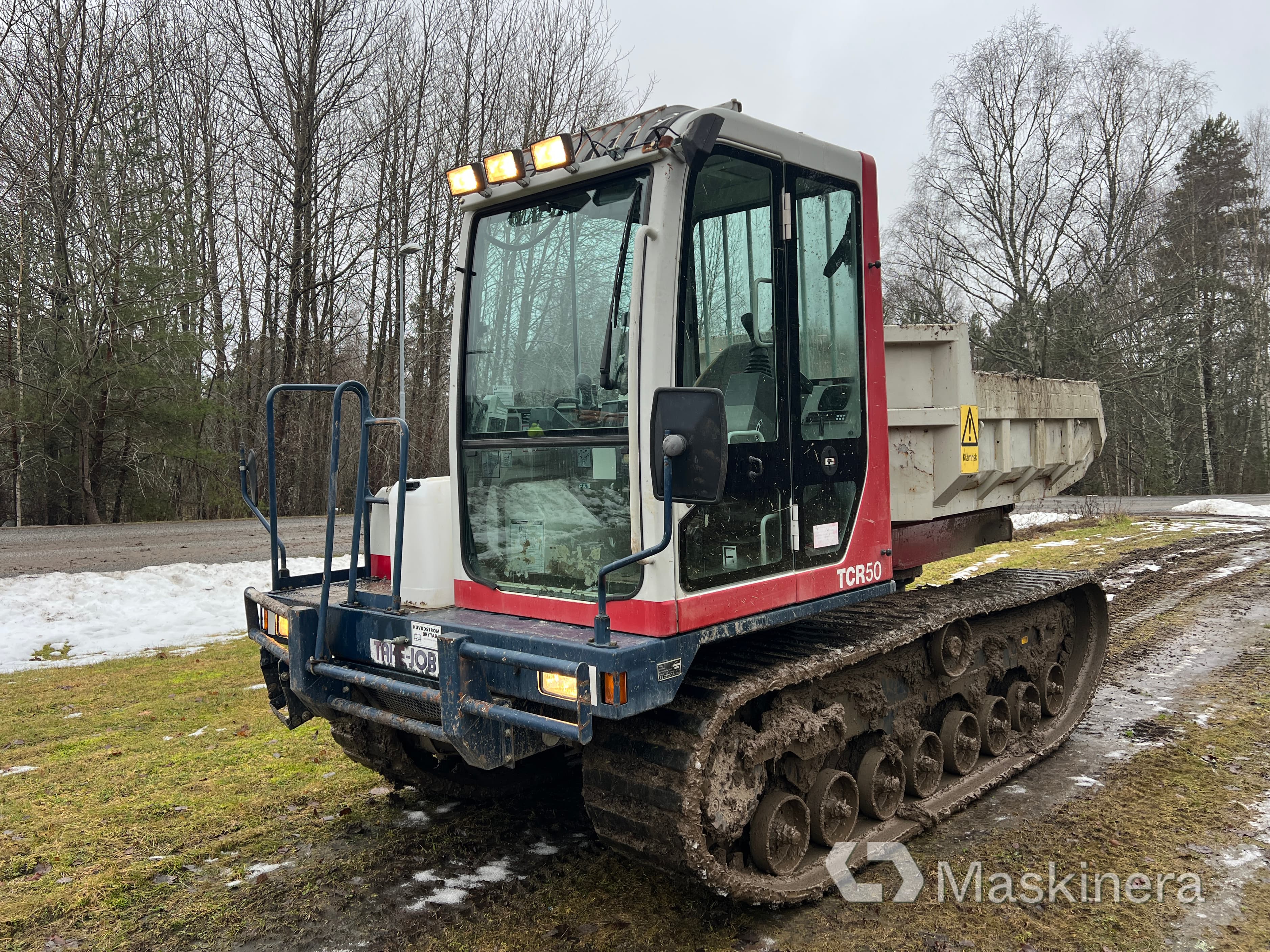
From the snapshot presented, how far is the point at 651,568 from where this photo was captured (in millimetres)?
3074

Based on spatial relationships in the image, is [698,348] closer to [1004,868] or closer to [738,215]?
[738,215]

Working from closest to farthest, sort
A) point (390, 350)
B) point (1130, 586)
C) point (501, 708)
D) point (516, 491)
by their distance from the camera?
1. point (501, 708)
2. point (516, 491)
3. point (1130, 586)
4. point (390, 350)

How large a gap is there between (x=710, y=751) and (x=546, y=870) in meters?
1.19

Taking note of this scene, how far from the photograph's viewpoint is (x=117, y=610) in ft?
30.2

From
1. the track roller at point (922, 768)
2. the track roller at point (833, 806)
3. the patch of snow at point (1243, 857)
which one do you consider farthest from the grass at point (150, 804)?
the patch of snow at point (1243, 857)

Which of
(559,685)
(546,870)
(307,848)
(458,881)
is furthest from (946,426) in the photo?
(307,848)

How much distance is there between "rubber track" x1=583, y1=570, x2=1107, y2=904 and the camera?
3.06 m

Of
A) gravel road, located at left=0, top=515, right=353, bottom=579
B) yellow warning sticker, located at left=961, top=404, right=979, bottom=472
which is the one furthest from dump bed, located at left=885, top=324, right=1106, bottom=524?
gravel road, located at left=0, top=515, right=353, bottom=579

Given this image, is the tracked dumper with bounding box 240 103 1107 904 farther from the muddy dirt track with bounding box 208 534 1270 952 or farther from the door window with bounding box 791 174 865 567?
the muddy dirt track with bounding box 208 534 1270 952

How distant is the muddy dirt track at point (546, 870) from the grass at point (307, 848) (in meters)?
0.02

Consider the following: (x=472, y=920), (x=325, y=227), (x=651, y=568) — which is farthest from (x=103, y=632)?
(x=325, y=227)

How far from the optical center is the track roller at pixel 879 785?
13.3ft

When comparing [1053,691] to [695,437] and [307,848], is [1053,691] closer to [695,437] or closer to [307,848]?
[695,437]

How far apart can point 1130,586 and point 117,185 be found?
18.2 meters
